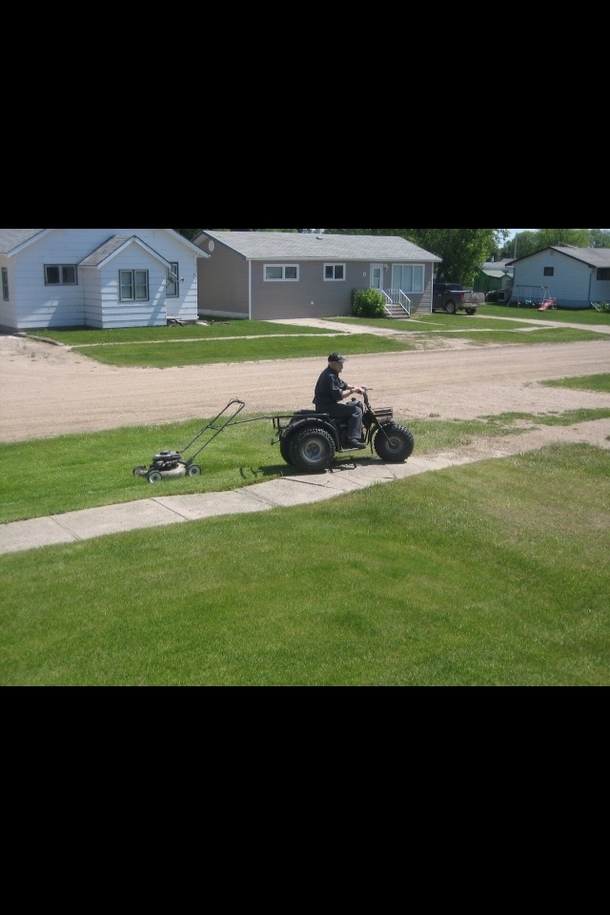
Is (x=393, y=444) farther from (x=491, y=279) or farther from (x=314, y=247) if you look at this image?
(x=491, y=279)

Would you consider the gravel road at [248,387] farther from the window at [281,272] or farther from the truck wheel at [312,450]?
the window at [281,272]

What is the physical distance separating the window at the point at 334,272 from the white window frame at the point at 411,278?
3.37 meters

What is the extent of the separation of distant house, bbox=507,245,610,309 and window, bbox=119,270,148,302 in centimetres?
2950

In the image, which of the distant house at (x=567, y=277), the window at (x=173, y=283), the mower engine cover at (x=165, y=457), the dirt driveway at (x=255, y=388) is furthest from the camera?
the distant house at (x=567, y=277)

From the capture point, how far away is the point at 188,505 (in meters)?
11.1

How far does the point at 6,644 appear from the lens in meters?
7.24

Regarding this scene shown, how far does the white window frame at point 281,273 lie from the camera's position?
39438 mm

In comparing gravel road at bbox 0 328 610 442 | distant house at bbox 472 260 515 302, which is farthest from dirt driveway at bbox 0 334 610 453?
distant house at bbox 472 260 515 302

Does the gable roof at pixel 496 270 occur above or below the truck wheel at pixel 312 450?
above

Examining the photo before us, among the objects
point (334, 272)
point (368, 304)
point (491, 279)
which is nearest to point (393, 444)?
A: point (368, 304)

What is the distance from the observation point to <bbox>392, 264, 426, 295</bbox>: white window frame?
146ft

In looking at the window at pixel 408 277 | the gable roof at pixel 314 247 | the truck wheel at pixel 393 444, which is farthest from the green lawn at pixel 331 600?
the window at pixel 408 277
